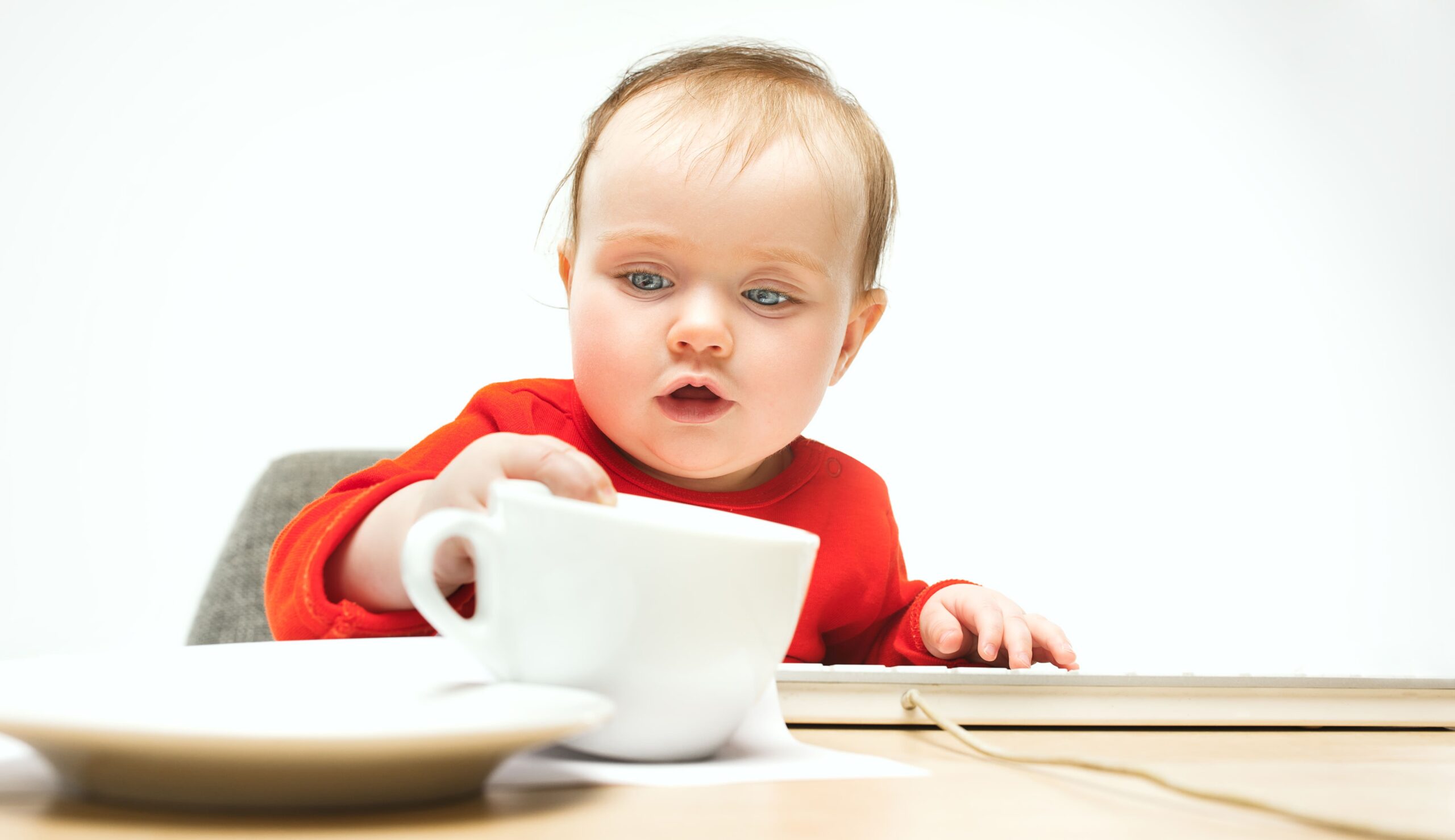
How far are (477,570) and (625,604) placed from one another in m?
0.06

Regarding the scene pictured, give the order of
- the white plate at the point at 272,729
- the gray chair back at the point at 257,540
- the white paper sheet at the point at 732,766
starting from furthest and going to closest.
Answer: the gray chair back at the point at 257,540 → the white paper sheet at the point at 732,766 → the white plate at the point at 272,729

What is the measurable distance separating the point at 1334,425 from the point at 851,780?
9.03 feet

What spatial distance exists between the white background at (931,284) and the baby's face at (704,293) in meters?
1.32

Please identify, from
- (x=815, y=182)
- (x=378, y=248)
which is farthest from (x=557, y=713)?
(x=378, y=248)

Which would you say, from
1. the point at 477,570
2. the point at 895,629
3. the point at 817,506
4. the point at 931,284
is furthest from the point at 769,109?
the point at 931,284

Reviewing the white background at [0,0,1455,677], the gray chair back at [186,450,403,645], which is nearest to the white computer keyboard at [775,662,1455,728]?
the gray chair back at [186,450,403,645]

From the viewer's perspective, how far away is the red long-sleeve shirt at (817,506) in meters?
0.89

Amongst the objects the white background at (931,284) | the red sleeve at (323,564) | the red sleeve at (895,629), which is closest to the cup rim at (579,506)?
the red sleeve at (323,564)

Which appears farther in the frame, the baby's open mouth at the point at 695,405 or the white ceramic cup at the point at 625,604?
the baby's open mouth at the point at 695,405

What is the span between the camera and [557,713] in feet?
1.11

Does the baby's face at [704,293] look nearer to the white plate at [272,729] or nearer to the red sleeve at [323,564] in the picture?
the red sleeve at [323,564]

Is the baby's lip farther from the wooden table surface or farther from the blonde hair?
the wooden table surface

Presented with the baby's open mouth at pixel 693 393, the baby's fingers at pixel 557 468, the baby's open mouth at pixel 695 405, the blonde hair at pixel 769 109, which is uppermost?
the blonde hair at pixel 769 109

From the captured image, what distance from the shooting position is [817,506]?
39.4 inches
